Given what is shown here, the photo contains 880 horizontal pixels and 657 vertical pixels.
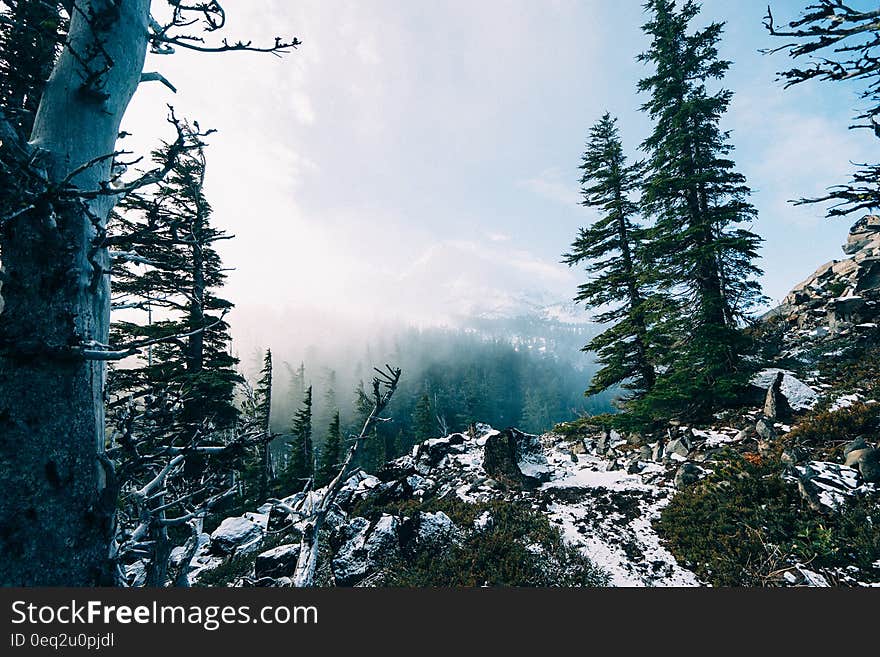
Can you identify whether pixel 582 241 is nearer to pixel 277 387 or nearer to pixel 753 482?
pixel 753 482

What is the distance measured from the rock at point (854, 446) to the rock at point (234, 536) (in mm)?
20924

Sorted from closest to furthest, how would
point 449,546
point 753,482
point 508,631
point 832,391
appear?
point 508,631 → point 753,482 → point 449,546 → point 832,391

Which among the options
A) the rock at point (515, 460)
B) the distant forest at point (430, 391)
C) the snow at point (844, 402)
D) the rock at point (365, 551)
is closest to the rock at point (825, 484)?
the snow at point (844, 402)

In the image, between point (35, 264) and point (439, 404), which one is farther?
point (439, 404)

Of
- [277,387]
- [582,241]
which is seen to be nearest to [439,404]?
[277,387]

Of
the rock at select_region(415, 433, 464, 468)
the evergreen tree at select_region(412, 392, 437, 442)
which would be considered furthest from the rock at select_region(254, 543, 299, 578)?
the evergreen tree at select_region(412, 392, 437, 442)

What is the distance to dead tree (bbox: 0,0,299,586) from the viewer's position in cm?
208

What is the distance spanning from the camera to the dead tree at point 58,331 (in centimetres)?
208

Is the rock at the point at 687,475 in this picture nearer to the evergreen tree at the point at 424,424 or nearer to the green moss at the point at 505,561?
the green moss at the point at 505,561

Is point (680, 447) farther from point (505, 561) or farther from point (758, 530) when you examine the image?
point (505, 561)

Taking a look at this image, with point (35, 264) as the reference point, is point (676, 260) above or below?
above

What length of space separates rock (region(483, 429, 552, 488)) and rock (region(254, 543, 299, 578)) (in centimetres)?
806

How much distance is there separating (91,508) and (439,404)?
86.5 m

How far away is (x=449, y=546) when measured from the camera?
30.3 ft
